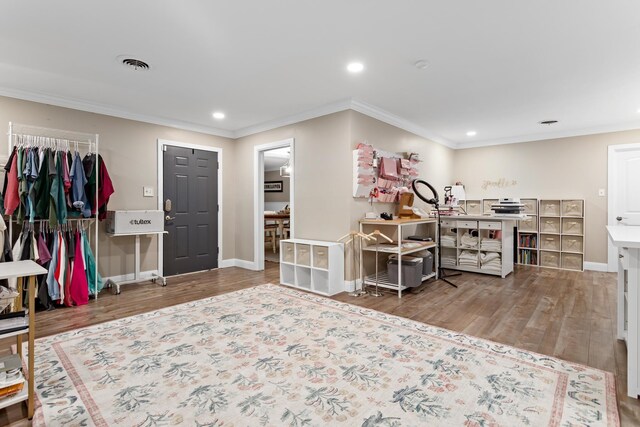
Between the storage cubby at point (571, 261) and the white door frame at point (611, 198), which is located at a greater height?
the white door frame at point (611, 198)

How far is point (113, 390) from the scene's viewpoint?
1.90 meters

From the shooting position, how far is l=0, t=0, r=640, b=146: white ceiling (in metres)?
2.24

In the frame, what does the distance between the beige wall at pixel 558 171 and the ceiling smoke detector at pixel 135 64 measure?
5957mm

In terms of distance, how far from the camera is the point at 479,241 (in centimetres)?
507

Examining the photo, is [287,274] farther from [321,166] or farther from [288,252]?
[321,166]

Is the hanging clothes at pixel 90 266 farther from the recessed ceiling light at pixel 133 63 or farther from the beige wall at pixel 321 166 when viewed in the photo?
the recessed ceiling light at pixel 133 63

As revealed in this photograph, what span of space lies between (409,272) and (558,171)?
3.82m

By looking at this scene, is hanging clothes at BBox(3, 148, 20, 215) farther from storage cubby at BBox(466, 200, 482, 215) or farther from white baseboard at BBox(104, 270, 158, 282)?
storage cubby at BBox(466, 200, 482, 215)

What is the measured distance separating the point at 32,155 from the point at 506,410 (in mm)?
4452

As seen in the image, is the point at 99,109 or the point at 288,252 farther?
the point at 288,252

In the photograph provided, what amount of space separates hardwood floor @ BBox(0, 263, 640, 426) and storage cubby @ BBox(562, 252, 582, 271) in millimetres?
411

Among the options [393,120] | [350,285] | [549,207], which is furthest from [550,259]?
[350,285]

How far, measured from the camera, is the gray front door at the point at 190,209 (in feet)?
16.3

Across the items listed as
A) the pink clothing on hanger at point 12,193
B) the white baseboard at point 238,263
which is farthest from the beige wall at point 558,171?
the pink clothing on hanger at point 12,193
